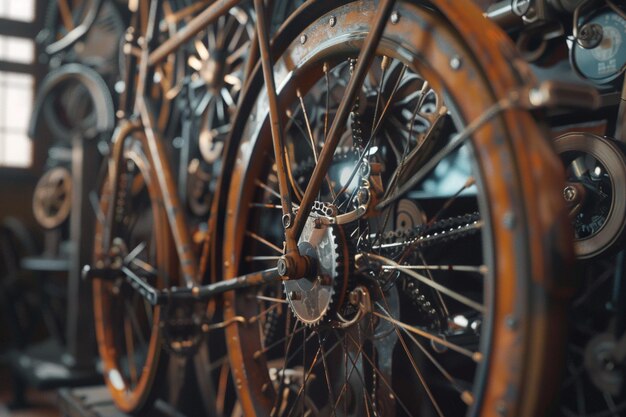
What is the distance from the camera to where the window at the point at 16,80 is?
13.9 feet

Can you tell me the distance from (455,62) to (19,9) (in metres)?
4.23

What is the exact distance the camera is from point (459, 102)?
0.90 m

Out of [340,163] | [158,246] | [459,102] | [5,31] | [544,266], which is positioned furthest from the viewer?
[5,31]

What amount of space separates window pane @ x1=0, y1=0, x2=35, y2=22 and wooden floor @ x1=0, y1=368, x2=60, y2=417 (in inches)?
92.1

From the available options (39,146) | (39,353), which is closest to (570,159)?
(39,353)

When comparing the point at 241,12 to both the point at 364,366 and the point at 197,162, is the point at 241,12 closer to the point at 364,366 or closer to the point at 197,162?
the point at 197,162

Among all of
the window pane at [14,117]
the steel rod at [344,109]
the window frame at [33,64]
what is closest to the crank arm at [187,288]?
the steel rod at [344,109]

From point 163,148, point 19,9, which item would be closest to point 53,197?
point 163,148

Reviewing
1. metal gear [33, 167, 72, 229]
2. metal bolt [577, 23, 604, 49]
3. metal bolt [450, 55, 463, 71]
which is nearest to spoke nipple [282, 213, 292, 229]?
metal bolt [450, 55, 463, 71]

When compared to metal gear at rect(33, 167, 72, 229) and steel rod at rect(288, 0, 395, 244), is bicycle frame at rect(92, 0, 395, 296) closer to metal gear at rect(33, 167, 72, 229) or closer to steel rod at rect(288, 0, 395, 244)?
steel rod at rect(288, 0, 395, 244)

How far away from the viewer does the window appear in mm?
4246

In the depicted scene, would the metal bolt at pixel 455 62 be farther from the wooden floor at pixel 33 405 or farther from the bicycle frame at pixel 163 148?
the wooden floor at pixel 33 405

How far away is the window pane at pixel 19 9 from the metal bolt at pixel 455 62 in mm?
4084

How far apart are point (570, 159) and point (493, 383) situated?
0.64 meters
